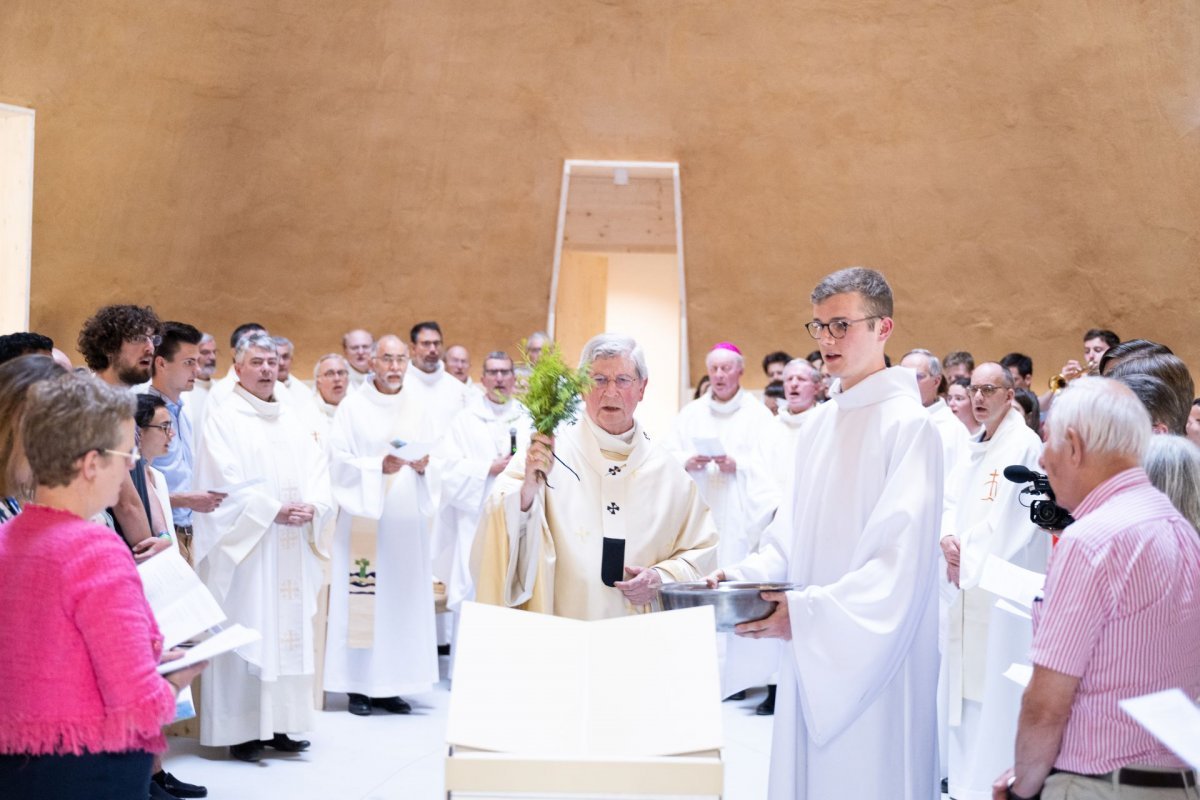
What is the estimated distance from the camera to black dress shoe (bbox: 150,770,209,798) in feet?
19.3

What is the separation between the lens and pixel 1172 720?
7.59 ft

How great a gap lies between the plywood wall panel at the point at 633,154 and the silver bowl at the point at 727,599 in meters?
9.10

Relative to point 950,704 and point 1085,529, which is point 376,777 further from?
point 1085,529

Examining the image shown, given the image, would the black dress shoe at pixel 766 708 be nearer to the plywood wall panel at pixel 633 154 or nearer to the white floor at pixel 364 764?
the white floor at pixel 364 764

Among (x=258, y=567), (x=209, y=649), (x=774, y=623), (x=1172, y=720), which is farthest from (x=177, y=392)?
(x=1172, y=720)

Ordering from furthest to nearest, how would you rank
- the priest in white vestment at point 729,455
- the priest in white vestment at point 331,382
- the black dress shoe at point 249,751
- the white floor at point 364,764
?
the priest in white vestment at point 331,382
the priest in white vestment at point 729,455
the black dress shoe at point 249,751
the white floor at point 364,764

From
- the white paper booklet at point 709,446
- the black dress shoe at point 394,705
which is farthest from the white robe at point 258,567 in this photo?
the white paper booklet at point 709,446

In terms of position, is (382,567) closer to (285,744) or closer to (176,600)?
(285,744)

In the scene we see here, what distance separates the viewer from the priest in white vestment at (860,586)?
3553mm

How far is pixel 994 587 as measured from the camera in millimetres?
3508

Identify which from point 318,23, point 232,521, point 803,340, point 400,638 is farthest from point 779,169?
point 232,521

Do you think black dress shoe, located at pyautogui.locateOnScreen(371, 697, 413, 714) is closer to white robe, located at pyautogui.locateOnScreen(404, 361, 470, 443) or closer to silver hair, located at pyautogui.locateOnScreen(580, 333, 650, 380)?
white robe, located at pyautogui.locateOnScreen(404, 361, 470, 443)

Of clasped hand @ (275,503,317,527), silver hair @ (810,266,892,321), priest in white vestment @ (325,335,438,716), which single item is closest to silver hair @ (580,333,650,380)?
silver hair @ (810,266,892,321)

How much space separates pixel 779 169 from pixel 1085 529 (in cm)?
1002
